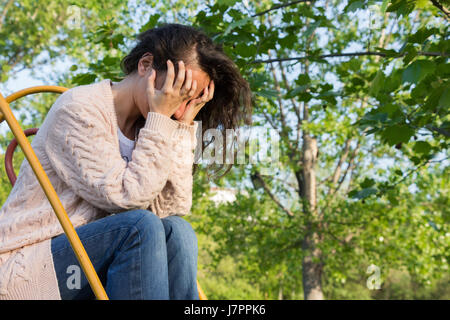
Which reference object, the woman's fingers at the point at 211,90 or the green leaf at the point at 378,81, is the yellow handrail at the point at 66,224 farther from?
the green leaf at the point at 378,81

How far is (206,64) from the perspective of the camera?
1560 millimetres

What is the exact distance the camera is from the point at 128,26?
839cm

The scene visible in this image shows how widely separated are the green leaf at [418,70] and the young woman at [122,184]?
0.70m

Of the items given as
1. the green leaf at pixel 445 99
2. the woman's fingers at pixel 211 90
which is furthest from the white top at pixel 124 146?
the green leaf at pixel 445 99

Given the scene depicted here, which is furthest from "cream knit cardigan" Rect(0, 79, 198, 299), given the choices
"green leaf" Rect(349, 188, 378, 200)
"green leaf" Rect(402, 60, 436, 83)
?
"green leaf" Rect(349, 188, 378, 200)

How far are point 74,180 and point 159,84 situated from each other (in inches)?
16.7

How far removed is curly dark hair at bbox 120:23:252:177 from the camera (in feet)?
4.98

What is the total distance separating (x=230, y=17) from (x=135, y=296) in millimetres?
1805

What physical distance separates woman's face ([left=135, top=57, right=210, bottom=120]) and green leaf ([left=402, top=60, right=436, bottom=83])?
79 cm

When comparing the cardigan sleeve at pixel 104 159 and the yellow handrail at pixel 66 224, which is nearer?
the yellow handrail at pixel 66 224

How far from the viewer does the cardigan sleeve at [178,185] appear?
1482mm

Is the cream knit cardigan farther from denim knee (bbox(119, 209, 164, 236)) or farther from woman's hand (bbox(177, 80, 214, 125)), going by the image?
woman's hand (bbox(177, 80, 214, 125))
